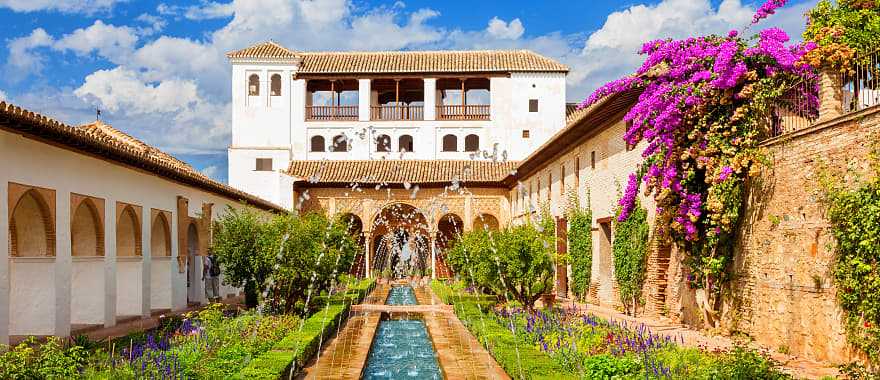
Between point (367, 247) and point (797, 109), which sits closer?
point (797, 109)

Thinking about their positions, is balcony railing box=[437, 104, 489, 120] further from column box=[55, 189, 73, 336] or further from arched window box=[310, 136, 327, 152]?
column box=[55, 189, 73, 336]

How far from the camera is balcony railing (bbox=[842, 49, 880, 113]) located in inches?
406

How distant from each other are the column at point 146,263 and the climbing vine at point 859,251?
12.8 metres

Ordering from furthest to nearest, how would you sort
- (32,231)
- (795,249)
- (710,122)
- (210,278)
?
(210,278) → (32,231) → (710,122) → (795,249)

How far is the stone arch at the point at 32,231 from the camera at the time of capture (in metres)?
13.2

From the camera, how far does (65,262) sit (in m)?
13.7

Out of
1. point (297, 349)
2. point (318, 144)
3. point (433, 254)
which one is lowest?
point (297, 349)

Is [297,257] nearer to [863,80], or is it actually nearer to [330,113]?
[863,80]

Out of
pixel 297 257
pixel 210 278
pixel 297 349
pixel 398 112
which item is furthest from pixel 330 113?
pixel 297 349

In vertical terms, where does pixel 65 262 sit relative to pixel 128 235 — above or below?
below

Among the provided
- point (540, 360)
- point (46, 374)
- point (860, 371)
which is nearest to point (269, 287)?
point (540, 360)

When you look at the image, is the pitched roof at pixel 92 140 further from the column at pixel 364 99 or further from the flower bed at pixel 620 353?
the column at pixel 364 99

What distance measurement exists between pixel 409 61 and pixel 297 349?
2840 centimetres

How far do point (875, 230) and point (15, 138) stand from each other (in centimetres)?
1093
